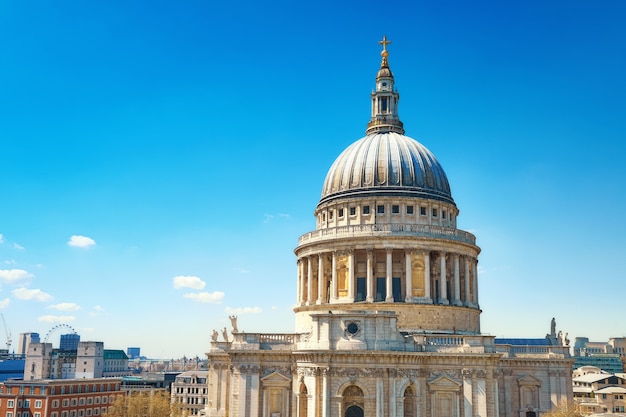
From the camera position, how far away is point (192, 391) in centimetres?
15262

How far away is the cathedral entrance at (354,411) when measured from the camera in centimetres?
6197

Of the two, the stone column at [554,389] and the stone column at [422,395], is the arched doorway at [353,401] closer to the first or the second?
the stone column at [422,395]

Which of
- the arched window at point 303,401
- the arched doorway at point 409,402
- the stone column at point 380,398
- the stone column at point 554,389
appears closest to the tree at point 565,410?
the stone column at point 554,389

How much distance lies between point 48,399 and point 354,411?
69.4 meters

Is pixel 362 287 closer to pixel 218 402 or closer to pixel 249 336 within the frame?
pixel 249 336

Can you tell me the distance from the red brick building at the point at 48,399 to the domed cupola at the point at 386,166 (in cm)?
6107

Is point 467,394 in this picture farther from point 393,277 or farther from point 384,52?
point 384,52

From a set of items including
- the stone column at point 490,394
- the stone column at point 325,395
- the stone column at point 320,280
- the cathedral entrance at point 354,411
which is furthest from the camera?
the stone column at point 320,280

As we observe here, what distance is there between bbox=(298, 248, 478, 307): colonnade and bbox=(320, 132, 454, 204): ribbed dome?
24.8 feet

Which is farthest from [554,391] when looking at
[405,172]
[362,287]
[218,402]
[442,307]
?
[218,402]

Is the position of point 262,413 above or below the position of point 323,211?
below

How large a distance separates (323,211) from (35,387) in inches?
2452

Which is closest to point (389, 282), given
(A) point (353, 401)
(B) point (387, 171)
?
(B) point (387, 171)

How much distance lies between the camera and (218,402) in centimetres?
7400
